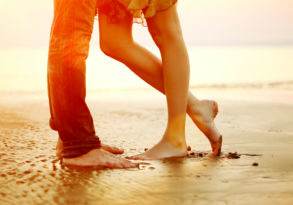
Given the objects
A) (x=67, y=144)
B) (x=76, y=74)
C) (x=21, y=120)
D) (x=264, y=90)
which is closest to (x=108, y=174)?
(x=67, y=144)

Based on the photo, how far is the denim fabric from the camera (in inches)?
104

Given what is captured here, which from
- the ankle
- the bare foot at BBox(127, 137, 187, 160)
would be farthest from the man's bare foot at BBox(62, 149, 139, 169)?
the ankle

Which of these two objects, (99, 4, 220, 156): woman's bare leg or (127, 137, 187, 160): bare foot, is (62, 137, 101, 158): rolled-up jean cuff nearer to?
(127, 137, 187, 160): bare foot

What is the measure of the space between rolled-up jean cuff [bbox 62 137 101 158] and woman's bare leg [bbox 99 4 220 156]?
23.0 inches

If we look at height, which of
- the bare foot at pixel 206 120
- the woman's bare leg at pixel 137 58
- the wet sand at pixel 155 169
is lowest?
the wet sand at pixel 155 169

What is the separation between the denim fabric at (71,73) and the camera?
265cm

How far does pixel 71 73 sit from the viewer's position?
2.67m

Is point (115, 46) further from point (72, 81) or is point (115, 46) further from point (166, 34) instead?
point (72, 81)

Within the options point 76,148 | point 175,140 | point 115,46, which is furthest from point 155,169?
point 115,46

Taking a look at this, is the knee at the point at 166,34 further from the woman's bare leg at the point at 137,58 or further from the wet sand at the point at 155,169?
the wet sand at the point at 155,169

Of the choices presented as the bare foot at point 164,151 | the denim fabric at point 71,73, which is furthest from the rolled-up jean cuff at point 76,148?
the bare foot at point 164,151

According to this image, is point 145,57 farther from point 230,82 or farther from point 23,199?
point 230,82

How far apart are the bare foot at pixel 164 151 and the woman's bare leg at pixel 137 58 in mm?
194

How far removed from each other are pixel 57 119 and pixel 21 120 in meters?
2.16
